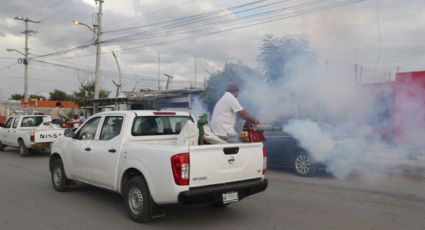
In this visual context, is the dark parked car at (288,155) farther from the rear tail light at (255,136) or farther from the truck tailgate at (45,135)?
the truck tailgate at (45,135)

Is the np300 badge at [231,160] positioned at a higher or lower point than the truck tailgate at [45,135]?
higher

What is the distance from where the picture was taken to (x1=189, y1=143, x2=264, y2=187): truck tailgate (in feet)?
17.3

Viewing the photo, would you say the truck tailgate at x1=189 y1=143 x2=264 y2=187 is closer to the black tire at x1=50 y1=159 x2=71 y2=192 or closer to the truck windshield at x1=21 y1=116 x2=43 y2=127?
the black tire at x1=50 y1=159 x2=71 y2=192

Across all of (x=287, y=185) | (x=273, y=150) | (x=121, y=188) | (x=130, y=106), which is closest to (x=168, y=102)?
(x=130, y=106)

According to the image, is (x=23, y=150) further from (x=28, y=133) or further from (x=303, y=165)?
(x=303, y=165)

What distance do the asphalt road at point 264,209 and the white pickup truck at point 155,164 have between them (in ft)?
1.36

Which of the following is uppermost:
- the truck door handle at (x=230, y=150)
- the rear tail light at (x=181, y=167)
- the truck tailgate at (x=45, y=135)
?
the truck door handle at (x=230, y=150)

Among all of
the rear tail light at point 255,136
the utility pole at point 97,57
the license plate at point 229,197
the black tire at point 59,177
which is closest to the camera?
the license plate at point 229,197

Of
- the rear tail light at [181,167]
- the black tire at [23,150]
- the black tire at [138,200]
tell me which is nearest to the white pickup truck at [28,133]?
the black tire at [23,150]

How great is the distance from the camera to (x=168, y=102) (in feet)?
77.7

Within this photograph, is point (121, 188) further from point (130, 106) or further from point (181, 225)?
point (130, 106)

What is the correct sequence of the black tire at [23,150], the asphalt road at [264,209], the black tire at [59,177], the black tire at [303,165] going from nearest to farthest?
the asphalt road at [264,209]
the black tire at [59,177]
the black tire at [303,165]
the black tire at [23,150]

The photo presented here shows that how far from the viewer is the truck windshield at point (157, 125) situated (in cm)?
658

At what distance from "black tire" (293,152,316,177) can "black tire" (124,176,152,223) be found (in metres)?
5.38
